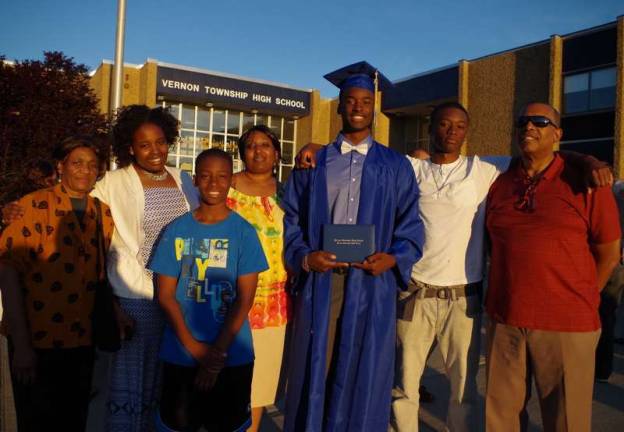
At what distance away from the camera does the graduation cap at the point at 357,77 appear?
307 centimetres

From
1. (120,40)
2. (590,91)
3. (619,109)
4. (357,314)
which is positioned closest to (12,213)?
(357,314)

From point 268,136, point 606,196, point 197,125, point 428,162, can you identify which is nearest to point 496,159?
point 428,162

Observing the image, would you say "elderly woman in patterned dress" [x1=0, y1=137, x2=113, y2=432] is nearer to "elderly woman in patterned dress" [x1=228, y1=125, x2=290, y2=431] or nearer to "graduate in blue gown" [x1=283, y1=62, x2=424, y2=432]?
"elderly woman in patterned dress" [x1=228, y1=125, x2=290, y2=431]

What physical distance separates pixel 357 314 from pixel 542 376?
107 cm

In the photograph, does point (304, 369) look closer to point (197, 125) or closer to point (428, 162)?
point (428, 162)

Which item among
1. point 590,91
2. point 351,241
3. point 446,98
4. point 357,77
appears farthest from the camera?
point 446,98

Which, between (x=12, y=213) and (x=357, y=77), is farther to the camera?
(x=357, y=77)

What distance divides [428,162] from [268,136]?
3.43 ft

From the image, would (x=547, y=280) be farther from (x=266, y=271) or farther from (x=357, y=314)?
(x=266, y=271)

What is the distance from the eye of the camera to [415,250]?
3.00 m

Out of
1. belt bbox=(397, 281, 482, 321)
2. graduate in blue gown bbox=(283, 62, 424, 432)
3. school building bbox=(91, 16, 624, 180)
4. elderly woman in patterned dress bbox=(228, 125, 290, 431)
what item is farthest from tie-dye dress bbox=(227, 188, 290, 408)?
school building bbox=(91, 16, 624, 180)

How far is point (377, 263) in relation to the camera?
2812 mm

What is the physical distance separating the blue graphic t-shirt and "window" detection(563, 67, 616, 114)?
790 inches

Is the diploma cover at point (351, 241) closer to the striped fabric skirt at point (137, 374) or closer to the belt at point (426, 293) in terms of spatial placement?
the belt at point (426, 293)
